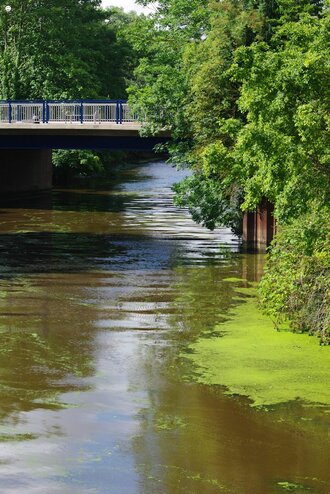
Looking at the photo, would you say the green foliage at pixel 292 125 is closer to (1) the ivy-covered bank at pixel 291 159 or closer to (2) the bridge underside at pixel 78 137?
(1) the ivy-covered bank at pixel 291 159

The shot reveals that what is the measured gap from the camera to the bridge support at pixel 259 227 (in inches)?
1643

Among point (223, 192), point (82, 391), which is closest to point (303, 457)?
point (82, 391)

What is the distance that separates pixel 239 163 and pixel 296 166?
1049 centimetres

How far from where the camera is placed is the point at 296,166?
2309cm

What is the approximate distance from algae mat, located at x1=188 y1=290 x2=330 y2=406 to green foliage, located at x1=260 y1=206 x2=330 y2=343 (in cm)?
44

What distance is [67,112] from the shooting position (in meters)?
54.0

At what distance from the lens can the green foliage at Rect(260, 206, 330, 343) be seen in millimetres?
24094

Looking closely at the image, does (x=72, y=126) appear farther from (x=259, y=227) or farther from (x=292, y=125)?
(x=292, y=125)

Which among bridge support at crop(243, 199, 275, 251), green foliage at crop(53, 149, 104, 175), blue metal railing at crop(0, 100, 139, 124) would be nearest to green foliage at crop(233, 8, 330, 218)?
bridge support at crop(243, 199, 275, 251)

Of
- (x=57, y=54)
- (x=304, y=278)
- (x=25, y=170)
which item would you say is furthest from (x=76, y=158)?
(x=304, y=278)

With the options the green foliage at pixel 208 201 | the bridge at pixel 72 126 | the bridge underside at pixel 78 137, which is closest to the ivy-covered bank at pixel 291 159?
the green foliage at pixel 208 201

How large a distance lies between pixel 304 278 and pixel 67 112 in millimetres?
31147

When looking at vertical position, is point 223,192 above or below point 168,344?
above

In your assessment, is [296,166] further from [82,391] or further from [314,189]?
[82,391]
